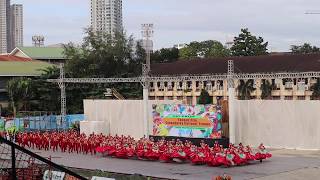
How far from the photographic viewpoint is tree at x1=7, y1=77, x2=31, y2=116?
155 ft

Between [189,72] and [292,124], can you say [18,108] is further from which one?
[292,124]

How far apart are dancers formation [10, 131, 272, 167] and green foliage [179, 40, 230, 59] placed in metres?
53.3

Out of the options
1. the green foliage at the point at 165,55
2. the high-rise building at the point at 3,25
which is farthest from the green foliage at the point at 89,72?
the high-rise building at the point at 3,25

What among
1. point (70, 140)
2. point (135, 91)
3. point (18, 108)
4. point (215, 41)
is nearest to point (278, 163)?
point (70, 140)

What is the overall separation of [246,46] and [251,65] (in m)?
22.9

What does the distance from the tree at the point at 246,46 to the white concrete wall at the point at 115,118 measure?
3670cm

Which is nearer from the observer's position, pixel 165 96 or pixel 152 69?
pixel 165 96

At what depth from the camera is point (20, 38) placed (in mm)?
145625

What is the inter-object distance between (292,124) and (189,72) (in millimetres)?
23588

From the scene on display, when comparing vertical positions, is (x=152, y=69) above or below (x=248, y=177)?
above

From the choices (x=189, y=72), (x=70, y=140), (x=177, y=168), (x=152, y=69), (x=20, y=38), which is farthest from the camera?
(x=20, y=38)

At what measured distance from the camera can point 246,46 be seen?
65.2 m

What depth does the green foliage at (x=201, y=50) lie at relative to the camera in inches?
3039

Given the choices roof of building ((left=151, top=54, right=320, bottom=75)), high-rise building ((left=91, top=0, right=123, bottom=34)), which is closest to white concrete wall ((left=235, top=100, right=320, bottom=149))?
roof of building ((left=151, top=54, right=320, bottom=75))
